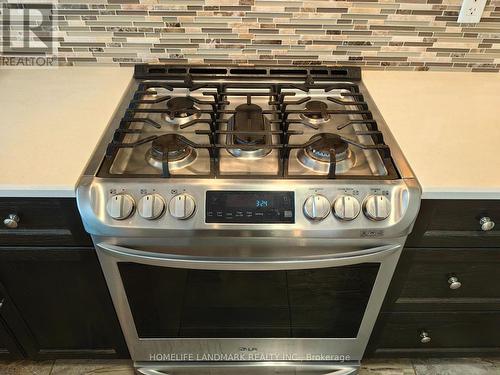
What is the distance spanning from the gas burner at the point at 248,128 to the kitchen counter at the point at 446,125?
0.34 m

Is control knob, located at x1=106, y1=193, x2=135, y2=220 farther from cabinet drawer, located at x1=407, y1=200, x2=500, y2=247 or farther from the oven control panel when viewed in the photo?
cabinet drawer, located at x1=407, y1=200, x2=500, y2=247

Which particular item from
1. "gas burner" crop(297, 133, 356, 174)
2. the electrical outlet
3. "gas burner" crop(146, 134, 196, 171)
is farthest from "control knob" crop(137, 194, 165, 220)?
the electrical outlet

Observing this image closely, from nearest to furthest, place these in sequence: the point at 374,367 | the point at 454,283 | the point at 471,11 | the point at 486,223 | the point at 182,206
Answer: the point at 182,206 < the point at 486,223 < the point at 454,283 < the point at 471,11 < the point at 374,367

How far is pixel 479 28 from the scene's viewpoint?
1.19m

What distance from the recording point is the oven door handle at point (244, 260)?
84cm

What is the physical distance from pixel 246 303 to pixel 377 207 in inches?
17.4

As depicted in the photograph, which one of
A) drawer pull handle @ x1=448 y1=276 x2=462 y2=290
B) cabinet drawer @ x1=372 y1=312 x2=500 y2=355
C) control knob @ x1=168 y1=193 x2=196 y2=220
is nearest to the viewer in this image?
control knob @ x1=168 y1=193 x2=196 y2=220

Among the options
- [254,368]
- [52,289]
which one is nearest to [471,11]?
[254,368]

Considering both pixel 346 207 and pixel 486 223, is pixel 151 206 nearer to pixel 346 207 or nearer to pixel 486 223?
pixel 346 207

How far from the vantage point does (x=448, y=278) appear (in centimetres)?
101

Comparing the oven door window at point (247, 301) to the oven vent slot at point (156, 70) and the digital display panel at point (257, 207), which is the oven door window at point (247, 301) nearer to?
the digital display panel at point (257, 207)

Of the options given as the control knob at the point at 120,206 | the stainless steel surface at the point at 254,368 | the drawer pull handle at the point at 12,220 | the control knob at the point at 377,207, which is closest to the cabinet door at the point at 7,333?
the drawer pull handle at the point at 12,220

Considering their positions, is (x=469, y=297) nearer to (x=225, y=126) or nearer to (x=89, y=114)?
(x=225, y=126)

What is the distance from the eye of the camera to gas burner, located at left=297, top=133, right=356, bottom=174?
2.80 ft
